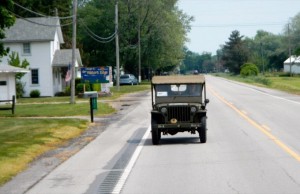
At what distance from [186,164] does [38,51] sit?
1837 inches

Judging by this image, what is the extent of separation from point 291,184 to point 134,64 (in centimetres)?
7983

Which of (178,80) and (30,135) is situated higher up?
(178,80)

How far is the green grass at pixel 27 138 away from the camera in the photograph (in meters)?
15.1

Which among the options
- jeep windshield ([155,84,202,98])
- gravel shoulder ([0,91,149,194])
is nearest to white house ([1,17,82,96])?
gravel shoulder ([0,91,149,194])

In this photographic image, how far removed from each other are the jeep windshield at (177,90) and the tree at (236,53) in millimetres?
134197

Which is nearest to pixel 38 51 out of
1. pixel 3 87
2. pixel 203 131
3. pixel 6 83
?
pixel 6 83

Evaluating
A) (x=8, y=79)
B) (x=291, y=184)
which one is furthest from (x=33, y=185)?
(x=8, y=79)

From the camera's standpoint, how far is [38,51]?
58.6 metres

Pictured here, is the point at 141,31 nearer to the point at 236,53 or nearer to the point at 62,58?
the point at 62,58

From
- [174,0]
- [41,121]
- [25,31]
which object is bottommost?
[41,121]

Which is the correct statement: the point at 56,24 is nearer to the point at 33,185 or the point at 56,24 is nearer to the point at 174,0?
the point at 174,0

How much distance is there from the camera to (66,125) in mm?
26219

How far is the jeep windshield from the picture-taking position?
19.3 meters

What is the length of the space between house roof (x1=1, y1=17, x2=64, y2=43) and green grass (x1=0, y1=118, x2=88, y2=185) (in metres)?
30.4
